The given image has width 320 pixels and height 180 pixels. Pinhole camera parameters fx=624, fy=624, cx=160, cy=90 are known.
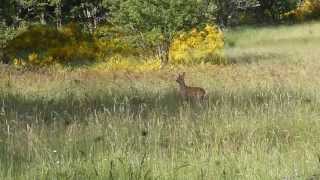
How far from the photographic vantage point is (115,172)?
15.0 ft

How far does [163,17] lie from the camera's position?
19.3 m

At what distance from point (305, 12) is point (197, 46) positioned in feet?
93.5

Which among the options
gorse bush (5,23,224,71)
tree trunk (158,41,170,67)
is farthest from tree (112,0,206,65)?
gorse bush (5,23,224,71)

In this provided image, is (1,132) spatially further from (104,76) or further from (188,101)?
(104,76)

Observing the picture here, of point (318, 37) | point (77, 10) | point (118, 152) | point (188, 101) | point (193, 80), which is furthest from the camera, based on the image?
point (77, 10)

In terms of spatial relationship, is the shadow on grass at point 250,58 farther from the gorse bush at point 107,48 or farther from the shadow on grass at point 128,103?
the shadow on grass at point 128,103

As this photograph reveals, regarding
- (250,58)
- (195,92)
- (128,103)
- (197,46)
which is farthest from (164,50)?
(128,103)

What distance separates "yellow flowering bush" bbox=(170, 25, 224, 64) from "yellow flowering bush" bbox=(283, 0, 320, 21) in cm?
2570

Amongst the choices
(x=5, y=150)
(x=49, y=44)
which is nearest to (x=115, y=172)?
(x=5, y=150)

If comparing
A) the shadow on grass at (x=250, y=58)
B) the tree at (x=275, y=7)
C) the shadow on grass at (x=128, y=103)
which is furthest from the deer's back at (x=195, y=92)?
the tree at (x=275, y=7)

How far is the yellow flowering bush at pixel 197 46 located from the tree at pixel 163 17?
0.27 meters

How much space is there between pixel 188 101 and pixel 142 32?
40.6 ft

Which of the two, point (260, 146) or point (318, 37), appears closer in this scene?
point (260, 146)

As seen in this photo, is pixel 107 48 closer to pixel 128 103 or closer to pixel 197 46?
pixel 197 46
